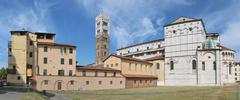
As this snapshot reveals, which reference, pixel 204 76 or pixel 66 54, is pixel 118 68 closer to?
pixel 66 54

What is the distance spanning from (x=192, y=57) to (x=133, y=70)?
1767 cm

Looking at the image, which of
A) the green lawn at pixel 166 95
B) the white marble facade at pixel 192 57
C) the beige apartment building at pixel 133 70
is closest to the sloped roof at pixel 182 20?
the white marble facade at pixel 192 57

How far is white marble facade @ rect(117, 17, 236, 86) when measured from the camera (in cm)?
7781

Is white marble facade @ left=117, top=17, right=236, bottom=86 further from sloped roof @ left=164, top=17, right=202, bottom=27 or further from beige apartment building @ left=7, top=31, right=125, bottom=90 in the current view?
beige apartment building @ left=7, top=31, right=125, bottom=90

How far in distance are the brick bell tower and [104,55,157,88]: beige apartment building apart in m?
40.1

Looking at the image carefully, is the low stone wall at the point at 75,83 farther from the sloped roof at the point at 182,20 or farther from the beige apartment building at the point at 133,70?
the sloped roof at the point at 182,20

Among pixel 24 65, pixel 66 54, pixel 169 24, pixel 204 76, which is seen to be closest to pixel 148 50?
pixel 169 24

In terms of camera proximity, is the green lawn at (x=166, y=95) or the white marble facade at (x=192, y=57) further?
the white marble facade at (x=192, y=57)

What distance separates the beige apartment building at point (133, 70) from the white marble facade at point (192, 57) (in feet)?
18.5

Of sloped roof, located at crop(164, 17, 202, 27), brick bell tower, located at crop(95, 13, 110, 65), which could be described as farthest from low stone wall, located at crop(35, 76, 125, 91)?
brick bell tower, located at crop(95, 13, 110, 65)

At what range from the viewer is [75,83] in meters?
62.8

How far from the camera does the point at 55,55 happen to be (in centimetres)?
6550

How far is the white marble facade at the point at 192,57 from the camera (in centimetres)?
7781

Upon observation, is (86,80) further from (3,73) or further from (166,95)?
(3,73)
